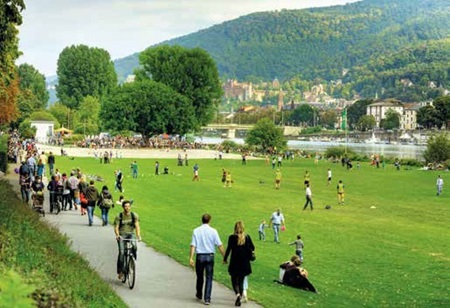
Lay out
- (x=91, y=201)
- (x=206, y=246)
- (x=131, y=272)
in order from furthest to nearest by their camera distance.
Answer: (x=91, y=201)
(x=131, y=272)
(x=206, y=246)

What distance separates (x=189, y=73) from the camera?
111 meters

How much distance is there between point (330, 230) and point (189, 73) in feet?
283

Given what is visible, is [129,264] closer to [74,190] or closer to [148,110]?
[74,190]

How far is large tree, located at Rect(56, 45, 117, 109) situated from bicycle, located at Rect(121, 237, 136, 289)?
124 meters

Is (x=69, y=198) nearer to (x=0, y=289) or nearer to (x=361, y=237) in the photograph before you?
(x=361, y=237)

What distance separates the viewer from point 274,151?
103 metres

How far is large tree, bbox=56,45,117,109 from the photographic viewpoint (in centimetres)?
13675

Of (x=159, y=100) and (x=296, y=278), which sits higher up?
(x=159, y=100)

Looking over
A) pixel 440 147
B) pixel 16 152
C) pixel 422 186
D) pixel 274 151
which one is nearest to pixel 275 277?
pixel 422 186

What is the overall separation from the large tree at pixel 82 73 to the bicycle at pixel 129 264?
408 feet

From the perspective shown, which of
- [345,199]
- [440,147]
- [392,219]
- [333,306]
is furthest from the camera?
[440,147]

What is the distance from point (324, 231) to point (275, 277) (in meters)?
10.0

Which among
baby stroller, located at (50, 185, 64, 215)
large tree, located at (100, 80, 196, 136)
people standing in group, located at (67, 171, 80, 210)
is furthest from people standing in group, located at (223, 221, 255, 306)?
large tree, located at (100, 80, 196, 136)

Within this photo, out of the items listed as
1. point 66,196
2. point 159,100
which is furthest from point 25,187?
point 159,100
